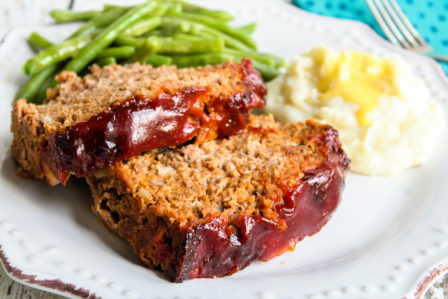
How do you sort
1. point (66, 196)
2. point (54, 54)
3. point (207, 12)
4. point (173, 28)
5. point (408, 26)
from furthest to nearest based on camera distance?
1. point (408, 26)
2. point (207, 12)
3. point (173, 28)
4. point (54, 54)
5. point (66, 196)

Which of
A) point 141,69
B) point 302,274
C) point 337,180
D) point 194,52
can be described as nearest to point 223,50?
point 194,52

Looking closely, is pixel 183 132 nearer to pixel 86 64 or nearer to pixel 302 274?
pixel 302 274

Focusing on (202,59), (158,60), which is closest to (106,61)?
(158,60)

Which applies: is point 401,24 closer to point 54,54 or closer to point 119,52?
point 119,52

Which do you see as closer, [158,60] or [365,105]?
[365,105]

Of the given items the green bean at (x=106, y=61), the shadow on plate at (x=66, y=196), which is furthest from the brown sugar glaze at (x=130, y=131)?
the green bean at (x=106, y=61)

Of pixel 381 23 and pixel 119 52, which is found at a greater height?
pixel 119 52
